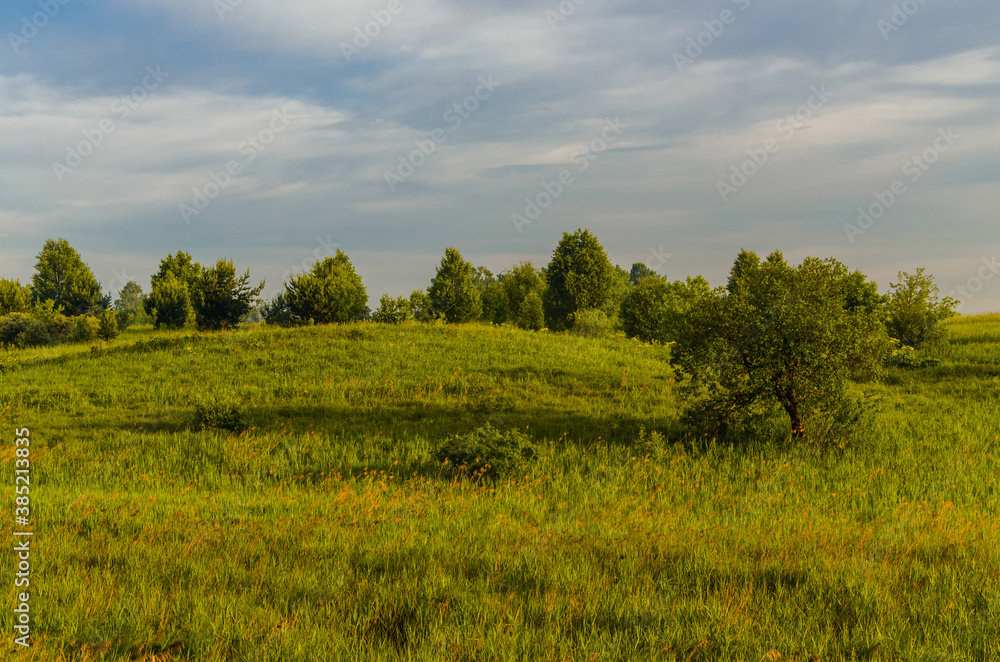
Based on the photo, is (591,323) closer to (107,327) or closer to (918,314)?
(918,314)

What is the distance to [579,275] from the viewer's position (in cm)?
6694

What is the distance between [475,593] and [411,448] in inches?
441

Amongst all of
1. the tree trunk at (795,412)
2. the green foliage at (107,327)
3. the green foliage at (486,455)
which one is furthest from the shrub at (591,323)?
the green foliage at (486,455)

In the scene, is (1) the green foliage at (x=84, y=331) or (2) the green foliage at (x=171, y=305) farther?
(2) the green foliage at (x=171, y=305)

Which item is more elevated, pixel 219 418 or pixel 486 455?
pixel 219 418

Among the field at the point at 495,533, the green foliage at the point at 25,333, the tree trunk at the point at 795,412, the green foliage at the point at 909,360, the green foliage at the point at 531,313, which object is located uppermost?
the green foliage at the point at 531,313

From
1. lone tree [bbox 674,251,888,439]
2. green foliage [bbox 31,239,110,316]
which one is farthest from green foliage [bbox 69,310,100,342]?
lone tree [bbox 674,251,888,439]

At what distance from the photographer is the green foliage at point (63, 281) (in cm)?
7950

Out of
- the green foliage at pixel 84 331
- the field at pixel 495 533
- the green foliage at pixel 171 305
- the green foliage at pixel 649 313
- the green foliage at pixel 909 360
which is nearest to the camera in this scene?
the field at pixel 495 533

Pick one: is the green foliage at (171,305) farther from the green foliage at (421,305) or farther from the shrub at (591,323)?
the shrub at (591,323)

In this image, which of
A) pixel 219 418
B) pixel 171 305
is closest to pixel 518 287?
pixel 171 305

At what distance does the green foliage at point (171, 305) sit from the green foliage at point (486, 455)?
58093 millimetres

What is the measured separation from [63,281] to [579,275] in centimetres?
6421

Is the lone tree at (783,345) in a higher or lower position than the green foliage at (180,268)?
lower
